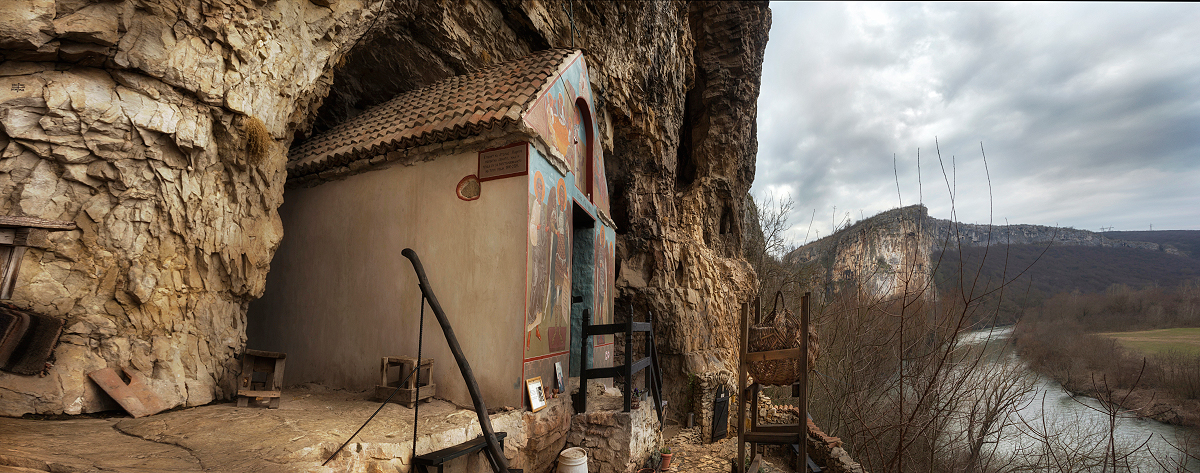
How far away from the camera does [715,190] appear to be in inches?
662

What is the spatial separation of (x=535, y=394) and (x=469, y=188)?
2490mm

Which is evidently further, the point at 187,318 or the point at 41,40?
the point at 187,318

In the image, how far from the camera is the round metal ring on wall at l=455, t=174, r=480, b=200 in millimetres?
5605

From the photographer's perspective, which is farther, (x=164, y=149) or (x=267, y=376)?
(x=267, y=376)

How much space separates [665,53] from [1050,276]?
3509cm

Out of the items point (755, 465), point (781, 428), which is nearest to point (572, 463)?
point (755, 465)

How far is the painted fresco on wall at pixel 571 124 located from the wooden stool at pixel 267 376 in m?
3.71

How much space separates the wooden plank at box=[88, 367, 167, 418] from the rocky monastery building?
2.02m

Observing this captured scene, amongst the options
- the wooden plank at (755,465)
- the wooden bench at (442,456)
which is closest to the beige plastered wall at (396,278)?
the wooden bench at (442,456)

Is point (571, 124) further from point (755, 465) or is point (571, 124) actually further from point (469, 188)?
point (755, 465)

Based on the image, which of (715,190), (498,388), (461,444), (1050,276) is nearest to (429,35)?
(498,388)

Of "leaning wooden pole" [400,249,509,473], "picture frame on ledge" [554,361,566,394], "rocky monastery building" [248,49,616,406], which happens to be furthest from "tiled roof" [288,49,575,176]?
"picture frame on ledge" [554,361,566,394]

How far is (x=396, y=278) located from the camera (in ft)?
19.2

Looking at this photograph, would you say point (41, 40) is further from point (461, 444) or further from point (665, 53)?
point (665, 53)
